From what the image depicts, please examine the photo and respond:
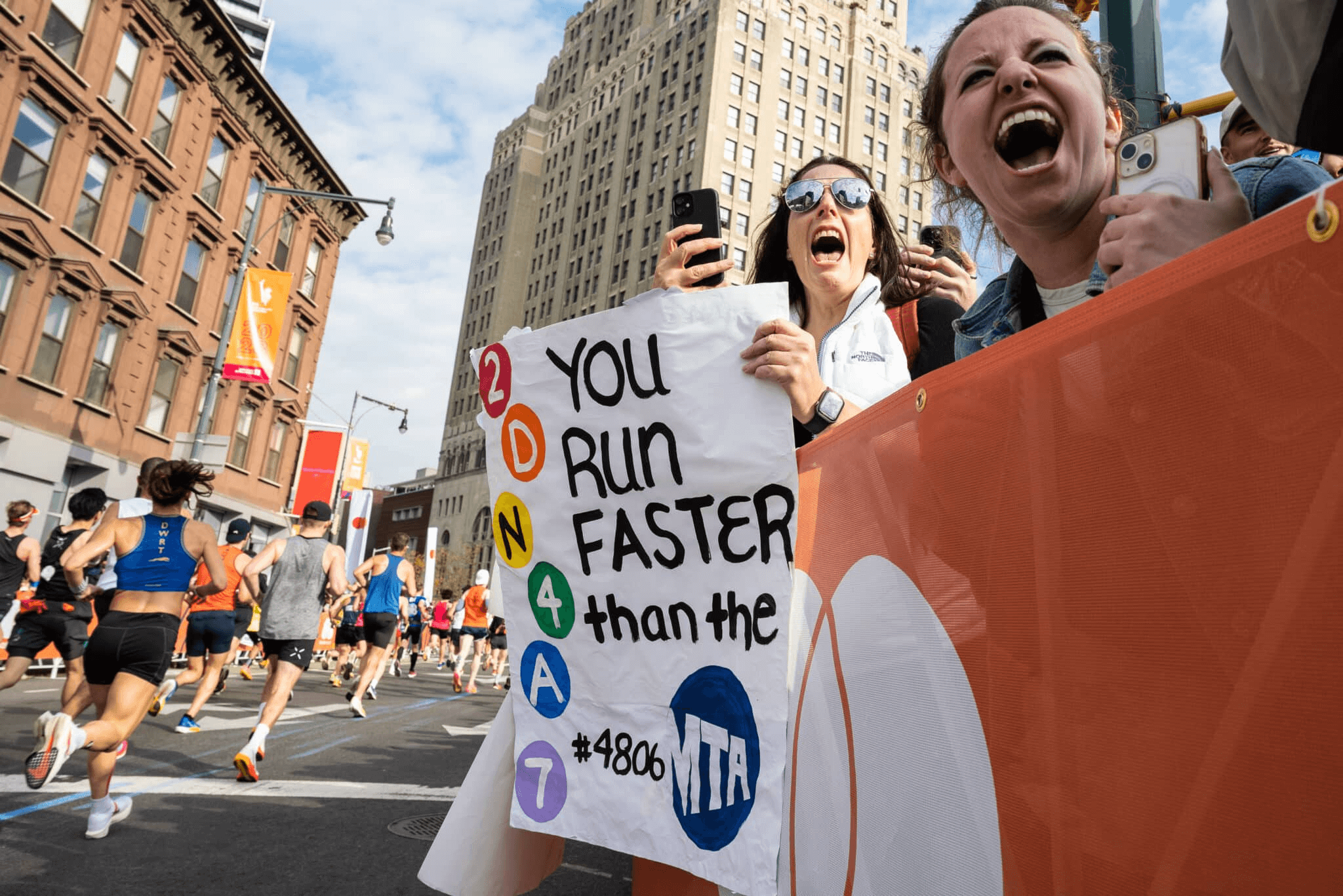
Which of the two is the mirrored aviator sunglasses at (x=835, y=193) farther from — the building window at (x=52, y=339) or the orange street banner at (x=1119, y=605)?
the building window at (x=52, y=339)

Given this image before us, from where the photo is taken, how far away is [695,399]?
176 centimetres

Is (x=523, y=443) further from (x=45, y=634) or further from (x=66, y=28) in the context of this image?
(x=66, y=28)

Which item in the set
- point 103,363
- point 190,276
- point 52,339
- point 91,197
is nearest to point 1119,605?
point 52,339

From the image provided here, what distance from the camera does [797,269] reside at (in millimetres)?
2510

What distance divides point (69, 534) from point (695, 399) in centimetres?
920

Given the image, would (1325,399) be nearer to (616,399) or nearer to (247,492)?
(616,399)

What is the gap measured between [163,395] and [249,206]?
6.22 meters

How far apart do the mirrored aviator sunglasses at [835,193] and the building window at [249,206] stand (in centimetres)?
2514

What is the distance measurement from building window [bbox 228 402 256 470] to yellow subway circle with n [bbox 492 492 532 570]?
2534 cm

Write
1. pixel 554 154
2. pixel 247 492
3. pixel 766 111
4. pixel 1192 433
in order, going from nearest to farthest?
pixel 1192 433 < pixel 247 492 < pixel 766 111 < pixel 554 154

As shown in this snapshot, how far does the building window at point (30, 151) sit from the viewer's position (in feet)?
54.5

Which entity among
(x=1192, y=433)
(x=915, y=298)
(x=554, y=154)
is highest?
(x=554, y=154)

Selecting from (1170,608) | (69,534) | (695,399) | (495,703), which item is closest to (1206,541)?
(1170,608)

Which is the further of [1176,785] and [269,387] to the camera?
[269,387]
